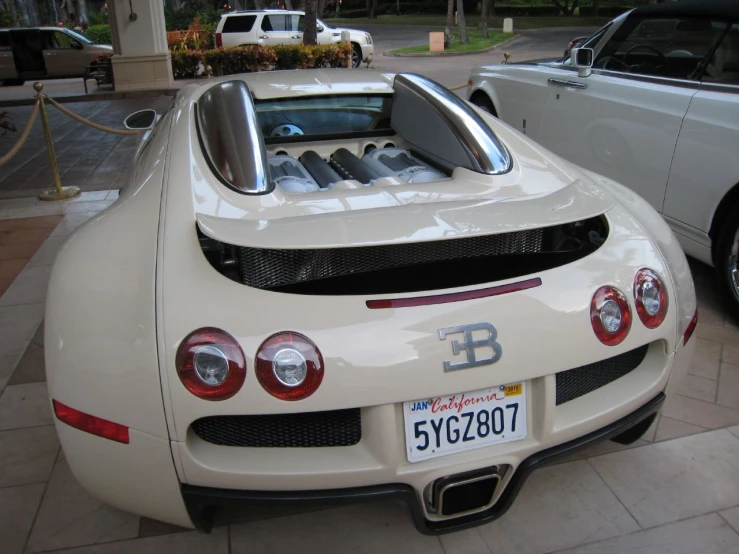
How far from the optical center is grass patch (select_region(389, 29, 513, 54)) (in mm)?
22453

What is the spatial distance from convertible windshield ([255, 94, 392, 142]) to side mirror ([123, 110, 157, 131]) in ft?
2.62

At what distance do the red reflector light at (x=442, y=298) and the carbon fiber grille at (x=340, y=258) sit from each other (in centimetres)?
16

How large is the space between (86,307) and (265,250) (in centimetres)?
51

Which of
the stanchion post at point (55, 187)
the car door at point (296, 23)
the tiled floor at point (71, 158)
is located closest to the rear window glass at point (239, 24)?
the car door at point (296, 23)

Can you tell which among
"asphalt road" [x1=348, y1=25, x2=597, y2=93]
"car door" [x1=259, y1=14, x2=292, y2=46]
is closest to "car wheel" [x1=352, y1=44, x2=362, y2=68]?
"asphalt road" [x1=348, y1=25, x2=597, y2=93]

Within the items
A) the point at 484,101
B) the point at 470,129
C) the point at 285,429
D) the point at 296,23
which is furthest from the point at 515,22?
the point at 285,429

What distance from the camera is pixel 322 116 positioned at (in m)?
3.24

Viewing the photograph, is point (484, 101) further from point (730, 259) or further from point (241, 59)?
point (241, 59)

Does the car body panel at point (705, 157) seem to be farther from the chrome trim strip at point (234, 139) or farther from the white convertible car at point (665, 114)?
the chrome trim strip at point (234, 139)

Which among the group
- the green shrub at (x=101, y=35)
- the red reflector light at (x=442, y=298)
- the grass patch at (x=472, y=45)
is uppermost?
the green shrub at (x=101, y=35)

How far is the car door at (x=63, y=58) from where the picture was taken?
52.6 feet

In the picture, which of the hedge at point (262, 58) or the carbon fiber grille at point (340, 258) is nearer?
the carbon fiber grille at point (340, 258)

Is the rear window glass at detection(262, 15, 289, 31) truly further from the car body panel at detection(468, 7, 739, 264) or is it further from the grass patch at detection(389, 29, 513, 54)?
the car body panel at detection(468, 7, 739, 264)

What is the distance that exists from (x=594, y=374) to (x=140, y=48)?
43.2ft
